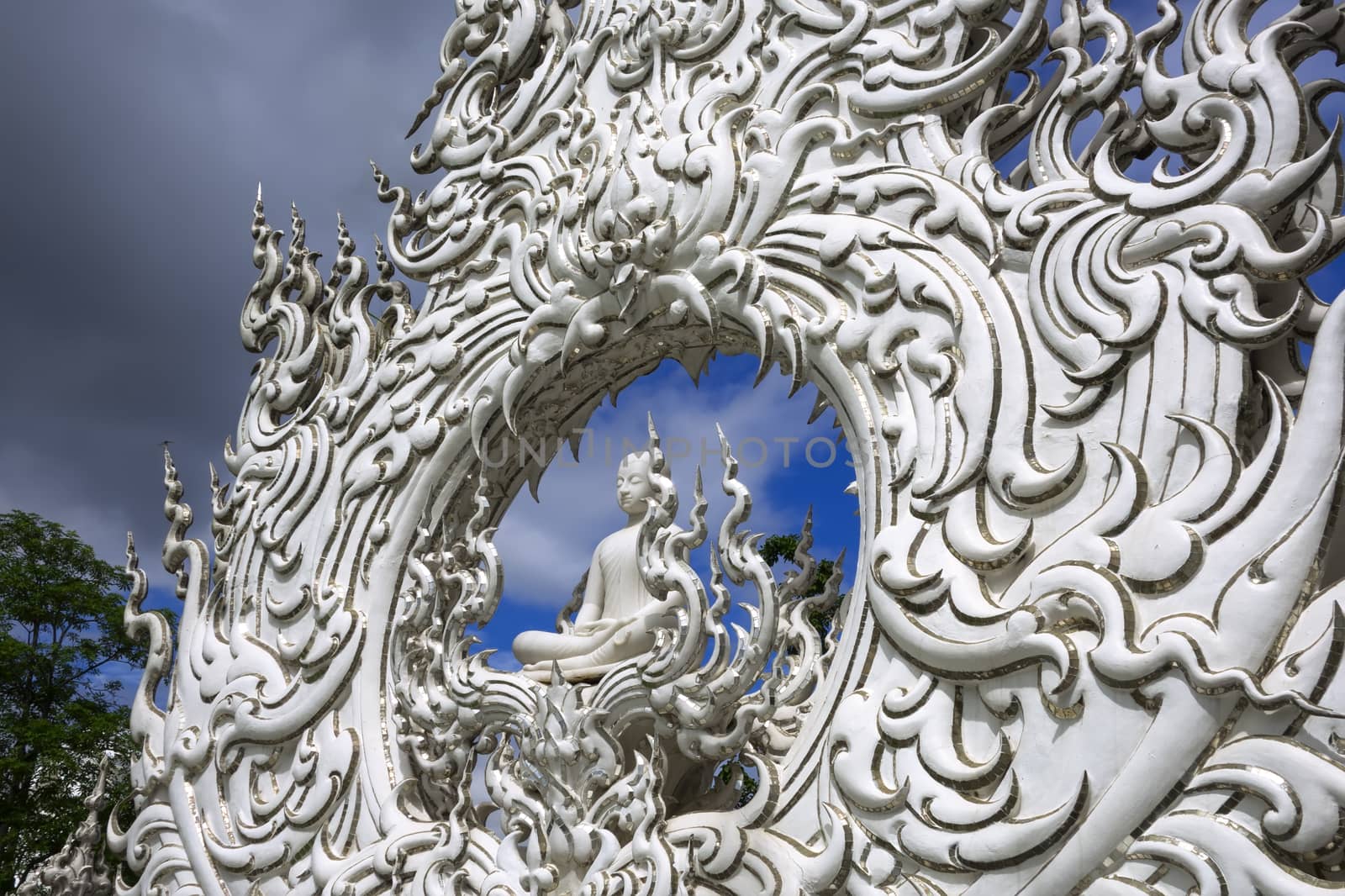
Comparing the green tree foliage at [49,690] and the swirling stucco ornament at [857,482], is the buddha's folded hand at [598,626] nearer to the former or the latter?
the swirling stucco ornament at [857,482]

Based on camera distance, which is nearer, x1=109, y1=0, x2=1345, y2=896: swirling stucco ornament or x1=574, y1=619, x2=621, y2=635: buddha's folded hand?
x1=109, y1=0, x2=1345, y2=896: swirling stucco ornament

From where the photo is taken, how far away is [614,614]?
364 centimetres

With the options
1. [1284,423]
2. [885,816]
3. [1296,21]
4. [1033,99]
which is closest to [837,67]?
[1033,99]

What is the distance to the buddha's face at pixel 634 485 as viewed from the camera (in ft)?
12.3

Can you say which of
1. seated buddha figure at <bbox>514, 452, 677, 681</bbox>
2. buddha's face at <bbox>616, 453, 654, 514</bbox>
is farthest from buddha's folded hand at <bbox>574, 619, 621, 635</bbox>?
buddha's face at <bbox>616, 453, 654, 514</bbox>

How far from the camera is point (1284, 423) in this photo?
241 cm

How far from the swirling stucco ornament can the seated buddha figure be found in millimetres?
142

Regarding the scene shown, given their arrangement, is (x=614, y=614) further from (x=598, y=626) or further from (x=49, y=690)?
(x=49, y=690)

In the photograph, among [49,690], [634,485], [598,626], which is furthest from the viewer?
[49,690]

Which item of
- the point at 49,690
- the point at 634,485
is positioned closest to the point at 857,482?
the point at 634,485

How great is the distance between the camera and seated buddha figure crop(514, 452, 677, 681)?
3.43 m

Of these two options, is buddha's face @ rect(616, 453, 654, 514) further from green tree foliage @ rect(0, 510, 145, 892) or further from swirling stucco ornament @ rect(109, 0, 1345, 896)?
green tree foliage @ rect(0, 510, 145, 892)

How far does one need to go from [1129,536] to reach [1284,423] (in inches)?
15.0

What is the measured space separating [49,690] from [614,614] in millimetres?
7773
